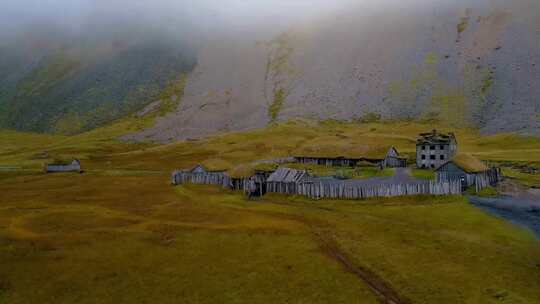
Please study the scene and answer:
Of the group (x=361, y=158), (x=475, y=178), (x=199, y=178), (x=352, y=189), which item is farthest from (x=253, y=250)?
(x=361, y=158)

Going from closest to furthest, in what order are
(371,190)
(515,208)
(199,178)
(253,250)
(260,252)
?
1. (260,252)
2. (253,250)
3. (515,208)
4. (371,190)
5. (199,178)

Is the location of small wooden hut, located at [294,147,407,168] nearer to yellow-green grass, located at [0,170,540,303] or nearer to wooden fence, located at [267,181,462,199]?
wooden fence, located at [267,181,462,199]

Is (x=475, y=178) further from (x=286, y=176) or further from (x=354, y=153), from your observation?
(x=354, y=153)

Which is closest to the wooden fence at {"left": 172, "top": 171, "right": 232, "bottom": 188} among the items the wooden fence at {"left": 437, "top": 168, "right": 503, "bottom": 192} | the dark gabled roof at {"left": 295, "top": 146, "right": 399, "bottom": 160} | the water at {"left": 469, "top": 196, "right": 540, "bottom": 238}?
the dark gabled roof at {"left": 295, "top": 146, "right": 399, "bottom": 160}

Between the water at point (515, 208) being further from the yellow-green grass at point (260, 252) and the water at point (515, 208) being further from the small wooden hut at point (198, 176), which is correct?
the small wooden hut at point (198, 176)

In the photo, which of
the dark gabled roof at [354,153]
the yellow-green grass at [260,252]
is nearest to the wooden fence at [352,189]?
the yellow-green grass at [260,252]
